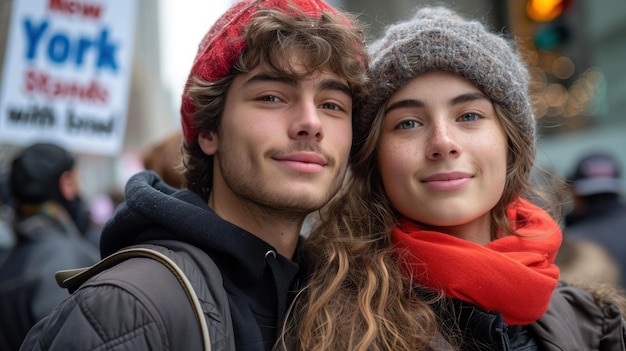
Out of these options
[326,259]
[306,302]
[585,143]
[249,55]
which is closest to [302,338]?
[306,302]

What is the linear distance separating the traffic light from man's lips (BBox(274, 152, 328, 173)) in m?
6.03

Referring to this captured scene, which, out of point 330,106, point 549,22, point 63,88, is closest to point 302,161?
A: point 330,106

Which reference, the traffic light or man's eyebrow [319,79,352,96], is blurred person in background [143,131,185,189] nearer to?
man's eyebrow [319,79,352,96]

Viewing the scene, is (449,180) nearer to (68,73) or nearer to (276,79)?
(276,79)

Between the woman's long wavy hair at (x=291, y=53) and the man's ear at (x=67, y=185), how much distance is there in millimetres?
2418

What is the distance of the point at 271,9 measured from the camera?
2447 millimetres

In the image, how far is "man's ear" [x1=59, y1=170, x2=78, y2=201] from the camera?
4.71 meters

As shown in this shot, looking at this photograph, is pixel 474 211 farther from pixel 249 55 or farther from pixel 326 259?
pixel 249 55

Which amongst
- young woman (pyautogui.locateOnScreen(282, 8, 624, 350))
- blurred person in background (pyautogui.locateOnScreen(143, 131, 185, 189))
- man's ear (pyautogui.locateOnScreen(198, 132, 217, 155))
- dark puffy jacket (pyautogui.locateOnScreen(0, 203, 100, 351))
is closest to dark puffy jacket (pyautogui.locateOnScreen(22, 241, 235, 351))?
young woman (pyautogui.locateOnScreen(282, 8, 624, 350))

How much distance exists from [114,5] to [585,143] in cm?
904

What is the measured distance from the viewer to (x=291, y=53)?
240 cm

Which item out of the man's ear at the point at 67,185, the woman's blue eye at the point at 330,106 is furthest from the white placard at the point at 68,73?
the woman's blue eye at the point at 330,106

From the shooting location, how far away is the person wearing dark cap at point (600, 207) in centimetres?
508

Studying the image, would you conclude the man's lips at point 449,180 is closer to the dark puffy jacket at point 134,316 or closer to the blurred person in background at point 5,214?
the dark puffy jacket at point 134,316
